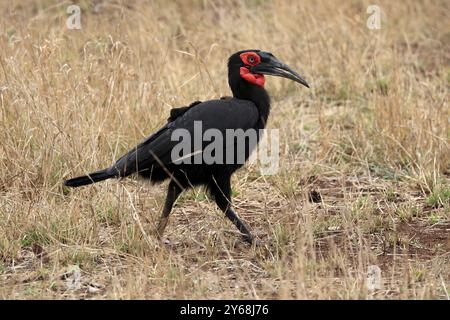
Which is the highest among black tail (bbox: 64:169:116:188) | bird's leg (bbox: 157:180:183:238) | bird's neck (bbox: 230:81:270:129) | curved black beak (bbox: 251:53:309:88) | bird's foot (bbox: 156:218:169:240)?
curved black beak (bbox: 251:53:309:88)

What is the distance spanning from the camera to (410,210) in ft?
17.3

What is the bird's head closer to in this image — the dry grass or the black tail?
the dry grass

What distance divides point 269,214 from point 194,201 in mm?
488

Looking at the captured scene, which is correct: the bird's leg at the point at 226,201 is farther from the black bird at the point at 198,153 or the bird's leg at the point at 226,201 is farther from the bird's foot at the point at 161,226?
the bird's foot at the point at 161,226

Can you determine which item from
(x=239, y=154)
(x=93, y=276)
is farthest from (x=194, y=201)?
(x=93, y=276)

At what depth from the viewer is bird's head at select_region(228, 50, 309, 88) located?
5133 mm

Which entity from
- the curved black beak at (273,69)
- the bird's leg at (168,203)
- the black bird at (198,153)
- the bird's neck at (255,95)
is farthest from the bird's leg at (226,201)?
the curved black beak at (273,69)

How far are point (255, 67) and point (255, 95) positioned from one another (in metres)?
0.19

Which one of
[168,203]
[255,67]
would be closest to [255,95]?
[255,67]

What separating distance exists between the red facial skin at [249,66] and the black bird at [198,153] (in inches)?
0.6

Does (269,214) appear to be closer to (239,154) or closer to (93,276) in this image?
(239,154)

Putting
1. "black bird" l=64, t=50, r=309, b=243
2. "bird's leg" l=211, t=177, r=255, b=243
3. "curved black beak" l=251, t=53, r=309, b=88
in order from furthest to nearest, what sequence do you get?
"curved black beak" l=251, t=53, r=309, b=88 < "bird's leg" l=211, t=177, r=255, b=243 < "black bird" l=64, t=50, r=309, b=243

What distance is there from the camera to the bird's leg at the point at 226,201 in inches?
191

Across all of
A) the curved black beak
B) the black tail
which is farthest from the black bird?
the curved black beak
